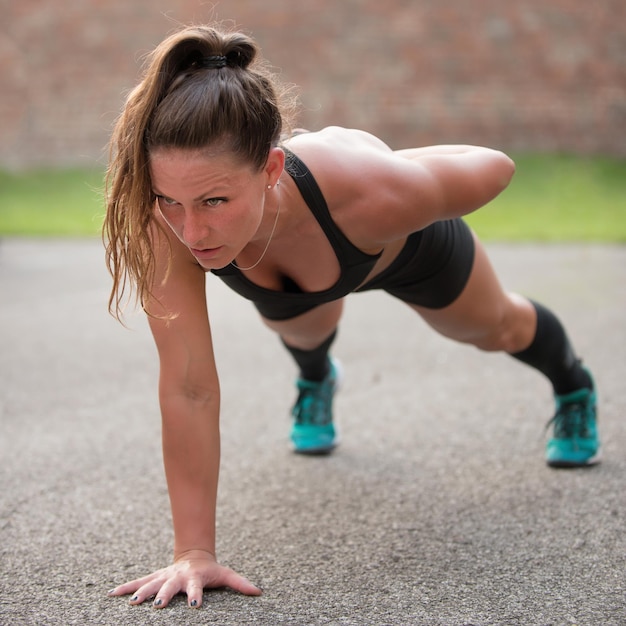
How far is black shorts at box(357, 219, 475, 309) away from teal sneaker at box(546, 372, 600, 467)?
2.03 ft

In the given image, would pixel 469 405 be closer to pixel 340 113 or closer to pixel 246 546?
pixel 246 546

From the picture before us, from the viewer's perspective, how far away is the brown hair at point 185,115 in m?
1.64

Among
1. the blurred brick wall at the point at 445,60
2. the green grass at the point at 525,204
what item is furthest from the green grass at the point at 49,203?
the blurred brick wall at the point at 445,60

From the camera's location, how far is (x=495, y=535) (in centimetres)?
225

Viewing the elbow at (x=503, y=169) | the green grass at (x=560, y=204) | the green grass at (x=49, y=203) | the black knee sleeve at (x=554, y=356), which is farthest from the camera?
the green grass at (x=49, y=203)

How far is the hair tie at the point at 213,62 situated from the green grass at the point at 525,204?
5945 millimetres

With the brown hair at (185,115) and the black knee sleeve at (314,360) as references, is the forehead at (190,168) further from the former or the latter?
the black knee sleeve at (314,360)

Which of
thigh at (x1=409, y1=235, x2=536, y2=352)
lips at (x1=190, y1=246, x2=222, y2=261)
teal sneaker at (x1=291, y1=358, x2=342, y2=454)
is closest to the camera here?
lips at (x1=190, y1=246, x2=222, y2=261)

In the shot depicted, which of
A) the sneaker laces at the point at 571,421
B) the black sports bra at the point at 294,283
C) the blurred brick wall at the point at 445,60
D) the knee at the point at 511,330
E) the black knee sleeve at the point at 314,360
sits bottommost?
the sneaker laces at the point at 571,421

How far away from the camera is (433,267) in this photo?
2359 millimetres

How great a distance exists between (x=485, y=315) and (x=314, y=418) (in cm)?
76

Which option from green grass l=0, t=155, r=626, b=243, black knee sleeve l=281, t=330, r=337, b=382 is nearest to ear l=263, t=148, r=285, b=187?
black knee sleeve l=281, t=330, r=337, b=382

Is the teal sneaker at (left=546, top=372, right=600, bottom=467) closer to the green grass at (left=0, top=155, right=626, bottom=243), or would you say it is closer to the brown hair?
the brown hair

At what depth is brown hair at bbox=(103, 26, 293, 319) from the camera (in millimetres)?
1645
